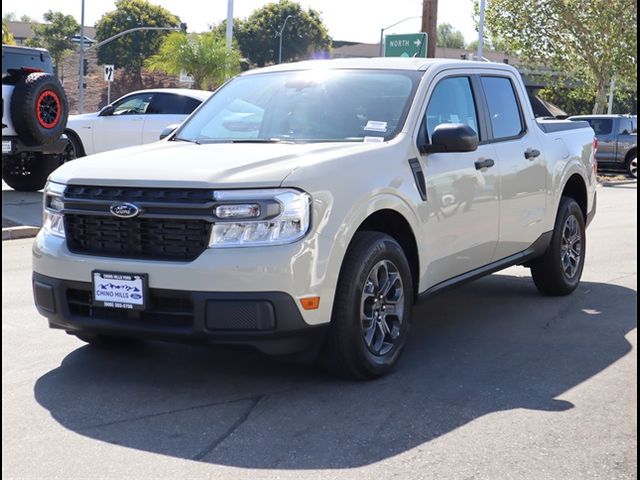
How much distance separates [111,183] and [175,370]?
3.83ft

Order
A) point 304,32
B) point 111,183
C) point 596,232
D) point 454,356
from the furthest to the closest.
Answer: point 304,32, point 596,232, point 454,356, point 111,183

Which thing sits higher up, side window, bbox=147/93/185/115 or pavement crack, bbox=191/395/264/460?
side window, bbox=147/93/185/115

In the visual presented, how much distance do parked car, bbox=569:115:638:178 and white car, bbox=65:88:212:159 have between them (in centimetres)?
1354

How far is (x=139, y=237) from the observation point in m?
4.79

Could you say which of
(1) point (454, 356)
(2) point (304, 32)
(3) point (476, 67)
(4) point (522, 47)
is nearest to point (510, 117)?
(3) point (476, 67)

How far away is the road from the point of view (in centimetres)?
402

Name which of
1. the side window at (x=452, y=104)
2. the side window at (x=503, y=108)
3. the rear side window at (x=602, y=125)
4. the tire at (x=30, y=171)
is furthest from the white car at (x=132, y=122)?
the rear side window at (x=602, y=125)

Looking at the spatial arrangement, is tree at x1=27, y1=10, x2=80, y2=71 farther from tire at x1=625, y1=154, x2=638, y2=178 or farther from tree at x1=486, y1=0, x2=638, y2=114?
tire at x1=625, y1=154, x2=638, y2=178

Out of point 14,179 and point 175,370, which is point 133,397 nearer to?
point 175,370

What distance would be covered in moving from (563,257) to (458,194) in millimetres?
2129

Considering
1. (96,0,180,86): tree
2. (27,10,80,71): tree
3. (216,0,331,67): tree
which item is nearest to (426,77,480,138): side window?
(96,0,180,86): tree

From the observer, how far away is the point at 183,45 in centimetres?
3647

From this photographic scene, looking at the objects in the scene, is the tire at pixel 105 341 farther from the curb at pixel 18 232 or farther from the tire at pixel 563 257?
the curb at pixel 18 232

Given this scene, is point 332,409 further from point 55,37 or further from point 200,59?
point 55,37
